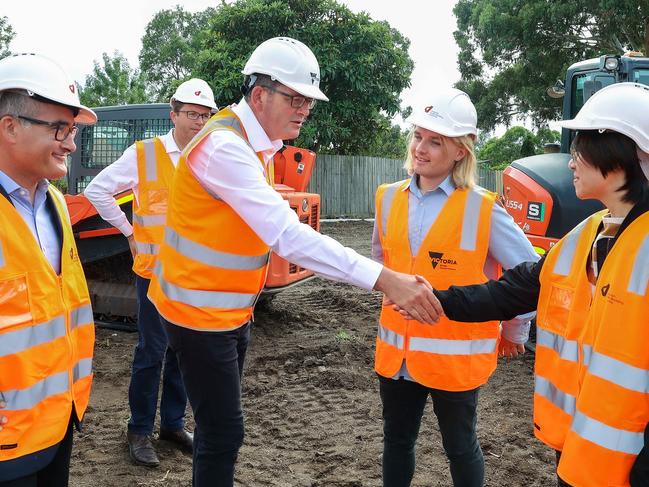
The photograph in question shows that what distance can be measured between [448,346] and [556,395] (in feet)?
2.40

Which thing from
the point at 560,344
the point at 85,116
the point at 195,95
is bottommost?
the point at 560,344

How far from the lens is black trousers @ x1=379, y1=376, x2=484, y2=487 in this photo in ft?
9.24

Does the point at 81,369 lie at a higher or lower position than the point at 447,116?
lower

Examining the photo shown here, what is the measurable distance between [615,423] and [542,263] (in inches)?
28.9

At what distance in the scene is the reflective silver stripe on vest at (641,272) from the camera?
1812mm

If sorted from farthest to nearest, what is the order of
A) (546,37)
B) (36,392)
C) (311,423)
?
(546,37) → (311,423) → (36,392)

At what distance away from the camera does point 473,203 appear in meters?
2.91

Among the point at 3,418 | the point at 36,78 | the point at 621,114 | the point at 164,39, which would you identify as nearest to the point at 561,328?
the point at 621,114

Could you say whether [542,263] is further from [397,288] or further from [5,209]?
[5,209]

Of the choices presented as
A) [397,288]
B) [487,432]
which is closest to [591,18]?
[487,432]

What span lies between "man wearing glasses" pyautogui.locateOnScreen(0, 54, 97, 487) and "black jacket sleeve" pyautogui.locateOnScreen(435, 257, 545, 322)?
4.72 feet

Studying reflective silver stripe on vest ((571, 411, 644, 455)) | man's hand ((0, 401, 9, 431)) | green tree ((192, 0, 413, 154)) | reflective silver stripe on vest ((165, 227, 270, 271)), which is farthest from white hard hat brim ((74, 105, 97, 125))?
green tree ((192, 0, 413, 154))

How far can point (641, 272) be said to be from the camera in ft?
5.99

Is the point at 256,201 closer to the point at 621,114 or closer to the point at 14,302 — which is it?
the point at 14,302
